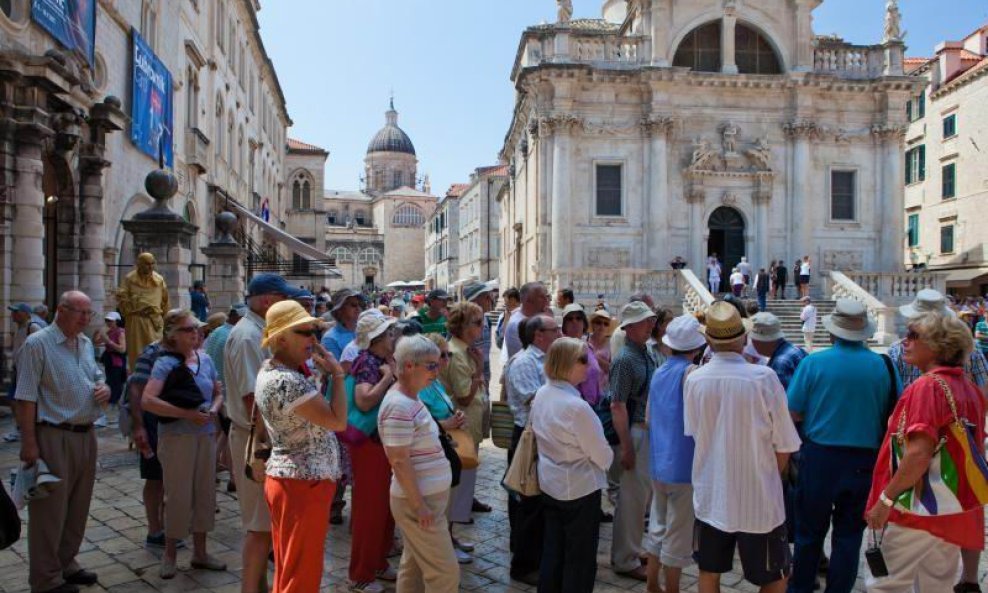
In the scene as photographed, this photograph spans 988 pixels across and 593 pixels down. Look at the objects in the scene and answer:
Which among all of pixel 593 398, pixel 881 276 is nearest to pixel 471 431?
pixel 593 398

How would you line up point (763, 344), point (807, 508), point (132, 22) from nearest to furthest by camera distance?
point (807, 508) < point (763, 344) < point (132, 22)

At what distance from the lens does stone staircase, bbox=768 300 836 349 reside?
21664 millimetres

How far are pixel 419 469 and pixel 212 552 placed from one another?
2.63m

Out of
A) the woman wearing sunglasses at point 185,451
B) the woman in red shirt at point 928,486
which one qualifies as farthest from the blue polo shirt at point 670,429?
the woman wearing sunglasses at point 185,451

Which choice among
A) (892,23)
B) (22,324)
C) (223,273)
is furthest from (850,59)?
(22,324)

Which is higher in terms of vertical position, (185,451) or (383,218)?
(383,218)

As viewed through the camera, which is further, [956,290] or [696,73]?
[956,290]

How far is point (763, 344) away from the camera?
5707mm

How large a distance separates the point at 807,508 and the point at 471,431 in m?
2.52

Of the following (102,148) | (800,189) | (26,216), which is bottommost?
(26,216)

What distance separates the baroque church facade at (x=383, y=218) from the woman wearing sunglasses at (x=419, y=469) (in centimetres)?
7006

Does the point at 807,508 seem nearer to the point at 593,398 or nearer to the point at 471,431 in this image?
the point at 593,398

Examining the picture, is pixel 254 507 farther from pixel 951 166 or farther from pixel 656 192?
pixel 951 166

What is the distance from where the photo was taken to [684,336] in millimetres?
4871
